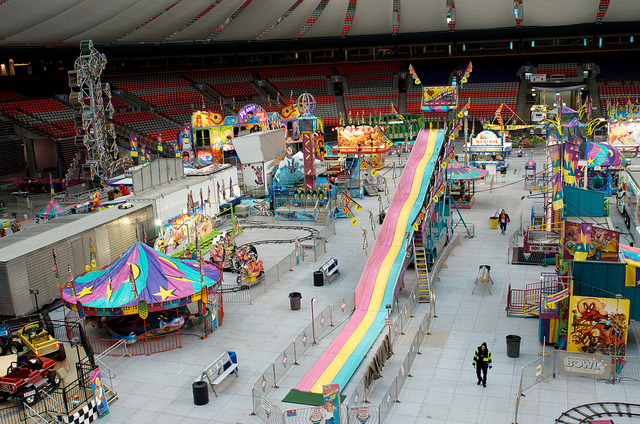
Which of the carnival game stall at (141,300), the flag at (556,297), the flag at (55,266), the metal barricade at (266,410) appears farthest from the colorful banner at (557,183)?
the flag at (55,266)

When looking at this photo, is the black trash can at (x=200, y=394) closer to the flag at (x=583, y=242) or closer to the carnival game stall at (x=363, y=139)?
the flag at (x=583, y=242)

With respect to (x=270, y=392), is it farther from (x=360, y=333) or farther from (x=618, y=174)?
(x=618, y=174)

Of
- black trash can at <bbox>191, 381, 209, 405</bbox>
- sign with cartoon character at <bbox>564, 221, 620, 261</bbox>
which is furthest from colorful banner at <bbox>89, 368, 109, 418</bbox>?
sign with cartoon character at <bbox>564, 221, 620, 261</bbox>

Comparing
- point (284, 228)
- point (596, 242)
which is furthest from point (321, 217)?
point (596, 242)

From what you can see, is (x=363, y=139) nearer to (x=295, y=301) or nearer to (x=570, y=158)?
(x=570, y=158)

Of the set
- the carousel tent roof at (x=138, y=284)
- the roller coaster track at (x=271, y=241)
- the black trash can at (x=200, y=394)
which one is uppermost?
the carousel tent roof at (x=138, y=284)

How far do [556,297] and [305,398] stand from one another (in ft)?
27.0

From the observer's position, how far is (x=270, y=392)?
1867cm

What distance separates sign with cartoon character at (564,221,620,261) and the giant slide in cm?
709

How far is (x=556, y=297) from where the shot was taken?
19.8 metres

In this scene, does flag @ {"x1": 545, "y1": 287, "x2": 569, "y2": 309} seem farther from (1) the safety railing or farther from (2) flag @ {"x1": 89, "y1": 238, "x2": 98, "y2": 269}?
(2) flag @ {"x1": 89, "y1": 238, "x2": 98, "y2": 269}

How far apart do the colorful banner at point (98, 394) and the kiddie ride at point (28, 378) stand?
1307 mm

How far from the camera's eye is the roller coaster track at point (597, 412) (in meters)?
16.0

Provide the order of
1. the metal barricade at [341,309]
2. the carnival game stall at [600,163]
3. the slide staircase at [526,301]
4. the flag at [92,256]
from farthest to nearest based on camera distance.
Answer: the carnival game stall at [600,163] < the flag at [92,256] < the metal barricade at [341,309] < the slide staircase at [526,301]
